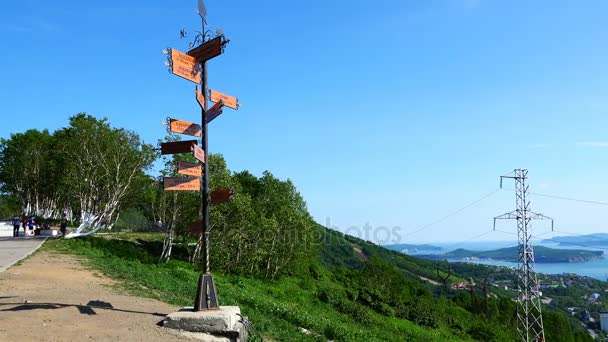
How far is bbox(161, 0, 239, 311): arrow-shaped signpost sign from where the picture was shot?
1055cm

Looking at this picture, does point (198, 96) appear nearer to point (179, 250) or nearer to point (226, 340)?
point (226, 340)

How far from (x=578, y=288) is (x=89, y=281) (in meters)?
184

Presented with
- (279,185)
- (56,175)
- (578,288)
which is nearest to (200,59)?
(279,185)

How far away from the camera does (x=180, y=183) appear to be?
10828 millimetres

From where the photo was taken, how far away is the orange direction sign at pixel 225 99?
11234mm

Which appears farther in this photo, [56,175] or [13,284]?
[56,175]

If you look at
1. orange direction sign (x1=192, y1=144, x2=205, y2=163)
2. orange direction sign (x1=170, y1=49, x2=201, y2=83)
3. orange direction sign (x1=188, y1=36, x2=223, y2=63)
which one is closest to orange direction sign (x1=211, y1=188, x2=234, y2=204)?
orange direction sign (x1=192, y1=144, x2=205, y2=163)

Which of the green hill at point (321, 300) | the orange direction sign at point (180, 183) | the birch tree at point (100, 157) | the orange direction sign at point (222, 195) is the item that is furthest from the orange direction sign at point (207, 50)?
the birch tree at point (100, 157)

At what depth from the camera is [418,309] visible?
47312 mm

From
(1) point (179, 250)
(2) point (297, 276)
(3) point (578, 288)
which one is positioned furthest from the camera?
(3) point (578, 288)

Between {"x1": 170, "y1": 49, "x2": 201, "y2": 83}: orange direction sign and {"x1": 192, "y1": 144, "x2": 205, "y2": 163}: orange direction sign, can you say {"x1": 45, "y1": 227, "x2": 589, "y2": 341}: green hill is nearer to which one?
{"x1": 192, "y1": 144, "x2": 205, "y2": 163}: orange direction sign

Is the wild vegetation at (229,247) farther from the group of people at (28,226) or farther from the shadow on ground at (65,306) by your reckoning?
the group of people at (28,226)

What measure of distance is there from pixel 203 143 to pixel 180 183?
103cm

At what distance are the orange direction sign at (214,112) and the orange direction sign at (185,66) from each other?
75 centimetres
